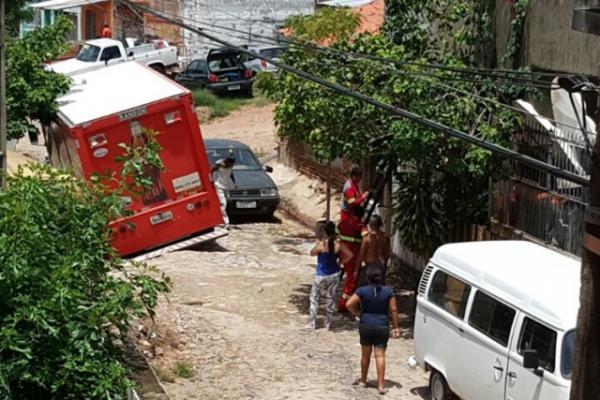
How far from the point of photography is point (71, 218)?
1079cm

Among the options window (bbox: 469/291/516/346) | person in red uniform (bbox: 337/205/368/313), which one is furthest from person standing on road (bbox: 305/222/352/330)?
window (bbox: 469/291/516/346)

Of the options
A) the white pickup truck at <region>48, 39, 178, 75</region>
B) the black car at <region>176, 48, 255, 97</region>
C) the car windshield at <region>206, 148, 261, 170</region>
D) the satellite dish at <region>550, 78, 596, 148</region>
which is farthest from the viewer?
the black car at <region>176, 48, 255, 97</region>

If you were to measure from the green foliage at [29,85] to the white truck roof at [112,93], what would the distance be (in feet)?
0.92

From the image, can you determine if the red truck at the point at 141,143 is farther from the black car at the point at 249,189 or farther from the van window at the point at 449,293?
the van window at the point at 449,293

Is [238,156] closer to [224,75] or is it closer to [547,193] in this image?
[547,193]

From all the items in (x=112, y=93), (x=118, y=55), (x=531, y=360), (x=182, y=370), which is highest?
(x=112, y=93)

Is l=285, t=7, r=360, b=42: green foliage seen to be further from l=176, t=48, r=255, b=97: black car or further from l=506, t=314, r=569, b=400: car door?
l=176, t=48, r=255, b=97: black car

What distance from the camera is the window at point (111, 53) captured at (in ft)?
122

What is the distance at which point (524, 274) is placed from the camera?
37.1ft

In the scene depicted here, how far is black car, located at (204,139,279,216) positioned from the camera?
2430cm

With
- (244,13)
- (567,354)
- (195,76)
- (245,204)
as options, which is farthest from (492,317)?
(244,13)

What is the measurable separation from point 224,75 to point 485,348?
2974cm

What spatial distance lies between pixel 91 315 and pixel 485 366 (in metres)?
3.84

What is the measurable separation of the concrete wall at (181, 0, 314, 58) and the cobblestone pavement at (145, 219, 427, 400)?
26609 millimetres
